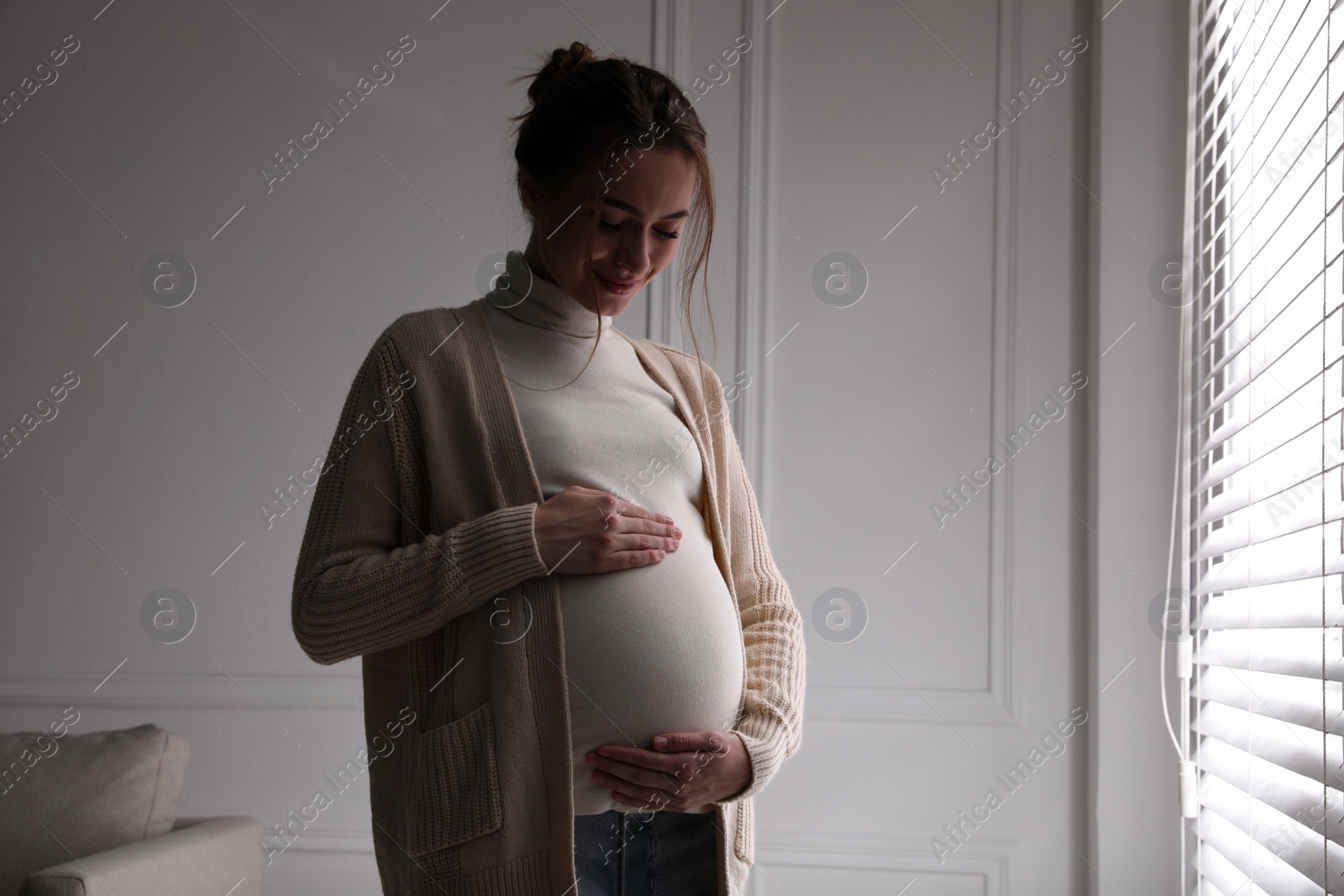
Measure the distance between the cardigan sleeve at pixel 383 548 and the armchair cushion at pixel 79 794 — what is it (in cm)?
Answer: 104

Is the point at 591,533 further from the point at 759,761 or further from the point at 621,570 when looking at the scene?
the point at 759,761

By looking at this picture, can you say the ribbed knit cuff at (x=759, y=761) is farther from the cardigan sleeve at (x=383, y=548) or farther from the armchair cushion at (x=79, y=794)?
the armchair cushion at (x=79, y=794)

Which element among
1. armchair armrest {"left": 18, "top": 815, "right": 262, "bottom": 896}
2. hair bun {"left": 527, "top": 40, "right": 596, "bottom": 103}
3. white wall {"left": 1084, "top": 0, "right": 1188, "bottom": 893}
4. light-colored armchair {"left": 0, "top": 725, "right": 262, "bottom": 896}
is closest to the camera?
hair bun {"left": 527, "top": 40, "right": 596, "bottom": 103}

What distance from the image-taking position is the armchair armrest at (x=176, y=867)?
1.43 metres

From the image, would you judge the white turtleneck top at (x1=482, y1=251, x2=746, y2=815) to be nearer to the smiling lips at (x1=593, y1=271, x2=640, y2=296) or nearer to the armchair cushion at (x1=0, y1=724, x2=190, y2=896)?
the smiling lips at (x1=593, y1=271, x2=640, y2=296)

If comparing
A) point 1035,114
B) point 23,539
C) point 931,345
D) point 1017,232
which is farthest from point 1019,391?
point 23,539

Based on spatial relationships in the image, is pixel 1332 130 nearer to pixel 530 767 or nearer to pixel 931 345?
pixel 931 345

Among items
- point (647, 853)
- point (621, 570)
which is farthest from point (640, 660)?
point (647, 853)

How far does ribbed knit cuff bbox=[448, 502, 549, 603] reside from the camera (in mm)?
893

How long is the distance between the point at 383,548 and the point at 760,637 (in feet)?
1.36

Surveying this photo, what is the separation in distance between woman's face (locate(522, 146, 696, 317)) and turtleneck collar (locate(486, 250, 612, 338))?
0.07 feet

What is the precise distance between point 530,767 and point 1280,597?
1.05m

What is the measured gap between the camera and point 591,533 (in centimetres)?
93

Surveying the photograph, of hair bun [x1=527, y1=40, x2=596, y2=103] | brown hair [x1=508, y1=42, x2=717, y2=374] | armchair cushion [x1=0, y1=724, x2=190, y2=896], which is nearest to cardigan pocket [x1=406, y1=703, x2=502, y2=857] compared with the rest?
brown hair [x1=508, y1=42, x2=717, y2=374]
